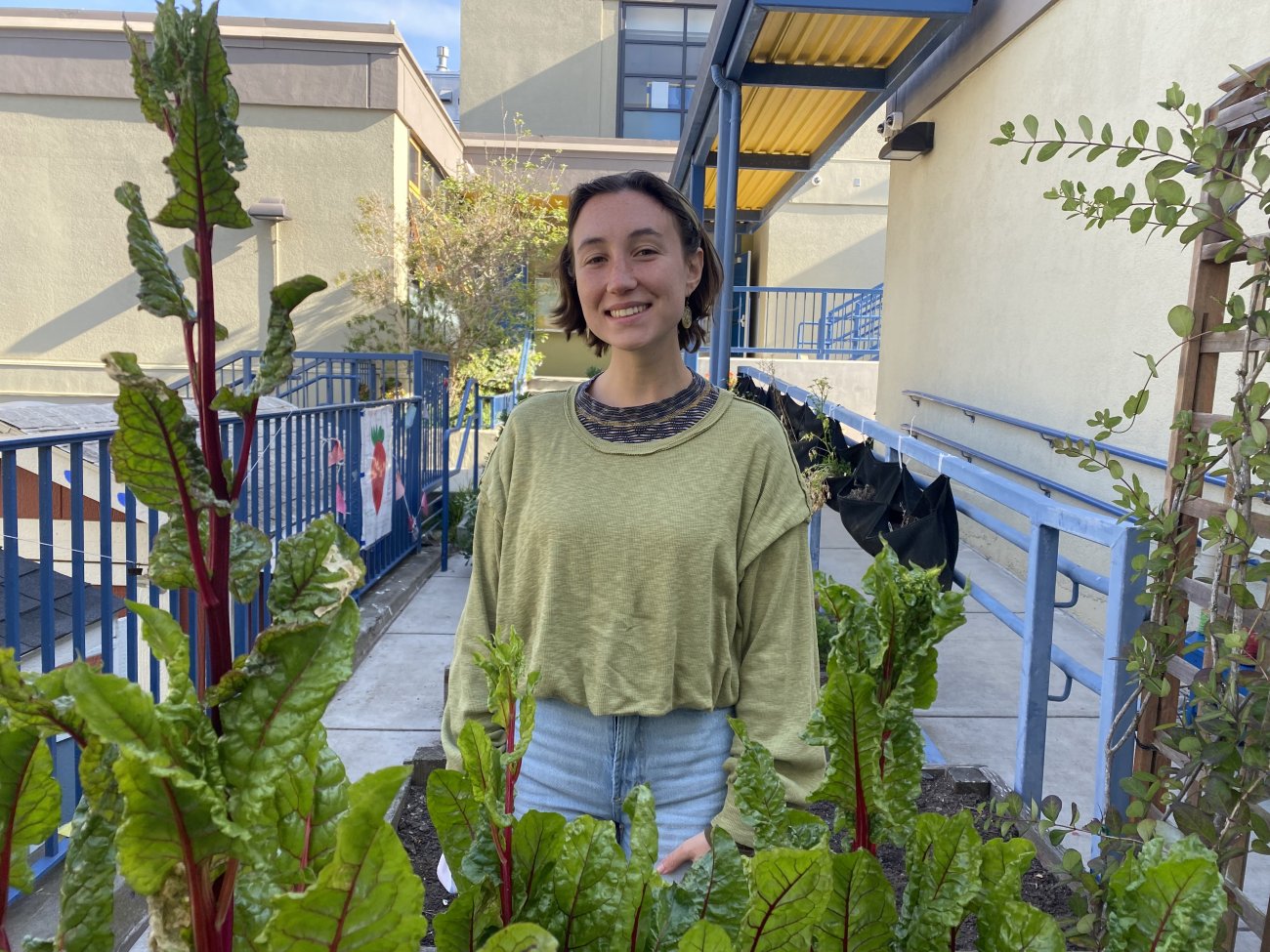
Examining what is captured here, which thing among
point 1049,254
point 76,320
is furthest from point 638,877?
point 76,320

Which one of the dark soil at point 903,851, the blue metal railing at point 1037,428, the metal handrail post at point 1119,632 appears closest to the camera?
the metal handrail post at point 1119,632

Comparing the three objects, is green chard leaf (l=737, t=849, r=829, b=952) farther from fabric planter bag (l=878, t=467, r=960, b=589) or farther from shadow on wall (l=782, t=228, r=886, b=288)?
shadow on wall (l=782, t=228, r=886, b=288)

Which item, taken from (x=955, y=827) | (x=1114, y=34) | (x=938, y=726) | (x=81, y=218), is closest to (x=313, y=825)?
(x=955, y=827)

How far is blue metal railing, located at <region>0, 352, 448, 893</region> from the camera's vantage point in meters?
2.71

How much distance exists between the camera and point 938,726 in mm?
4098

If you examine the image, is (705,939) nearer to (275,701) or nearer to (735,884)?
(735,884)

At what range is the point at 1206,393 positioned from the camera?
1.78 metres

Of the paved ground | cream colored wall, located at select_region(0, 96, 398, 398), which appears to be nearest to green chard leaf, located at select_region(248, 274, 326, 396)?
the paved ground

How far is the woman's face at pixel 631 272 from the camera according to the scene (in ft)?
5.48

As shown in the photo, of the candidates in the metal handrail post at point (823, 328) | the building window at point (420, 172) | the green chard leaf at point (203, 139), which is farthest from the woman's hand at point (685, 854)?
the metal handrail post at point (823, 328)

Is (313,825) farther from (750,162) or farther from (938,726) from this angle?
(750,162)

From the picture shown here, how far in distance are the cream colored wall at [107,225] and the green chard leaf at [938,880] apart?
12.9m

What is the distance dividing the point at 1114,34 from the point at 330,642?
6.15 m

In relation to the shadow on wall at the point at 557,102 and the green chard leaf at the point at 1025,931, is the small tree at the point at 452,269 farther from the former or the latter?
the green chard leaf at the point at 1025,931
